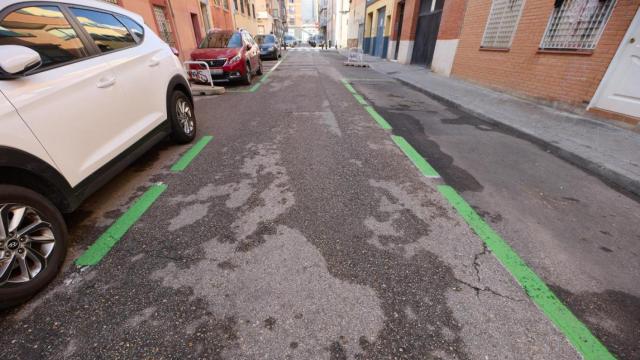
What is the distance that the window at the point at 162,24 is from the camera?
11281 millimetres

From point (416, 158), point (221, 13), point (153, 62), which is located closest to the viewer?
point (153, 62)

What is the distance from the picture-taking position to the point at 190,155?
Result: 424cm

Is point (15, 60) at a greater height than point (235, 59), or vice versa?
point (15, 60)

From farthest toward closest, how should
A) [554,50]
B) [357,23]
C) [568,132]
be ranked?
[357,23] → [554,50] → [568,132]

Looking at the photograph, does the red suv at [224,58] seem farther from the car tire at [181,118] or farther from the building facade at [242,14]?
the building facade at [242,14]

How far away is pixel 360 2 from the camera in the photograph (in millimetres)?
30734

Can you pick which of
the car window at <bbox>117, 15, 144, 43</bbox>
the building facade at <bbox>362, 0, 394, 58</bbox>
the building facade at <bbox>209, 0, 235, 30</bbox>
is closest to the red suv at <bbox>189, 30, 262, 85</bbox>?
the car window at <bbox>117, 15, 144, 43</bbox>

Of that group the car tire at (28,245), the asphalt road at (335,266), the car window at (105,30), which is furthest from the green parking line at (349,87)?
the car tire at (28,245)

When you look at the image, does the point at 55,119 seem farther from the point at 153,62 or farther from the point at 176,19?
the point at 176,19

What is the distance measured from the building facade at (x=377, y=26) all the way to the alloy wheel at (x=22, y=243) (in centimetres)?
2238

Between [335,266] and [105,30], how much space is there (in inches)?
142

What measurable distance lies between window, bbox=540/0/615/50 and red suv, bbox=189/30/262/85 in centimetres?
872

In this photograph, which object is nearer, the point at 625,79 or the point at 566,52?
the point at 625,79

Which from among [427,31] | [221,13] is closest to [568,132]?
[427,31]
